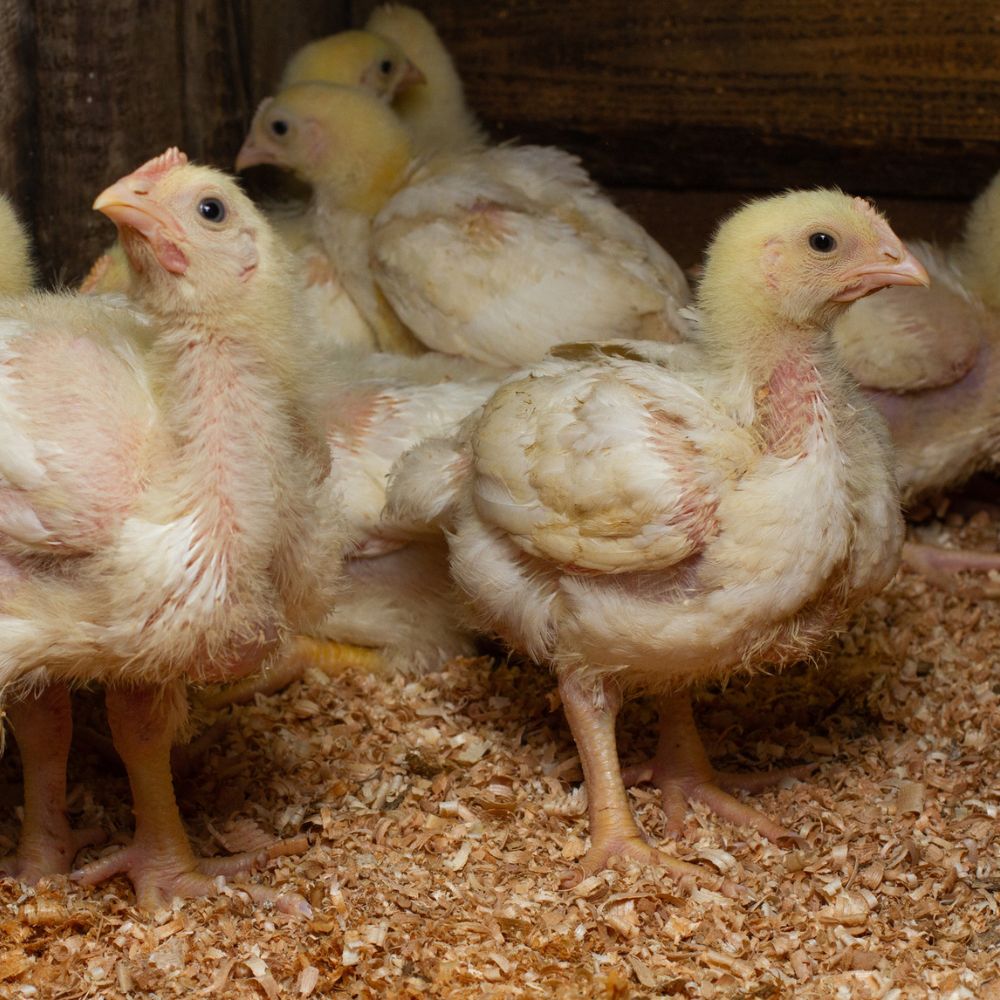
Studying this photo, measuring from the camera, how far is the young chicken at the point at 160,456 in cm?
232

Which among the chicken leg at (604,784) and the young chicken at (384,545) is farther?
the young chicken at (384,545)

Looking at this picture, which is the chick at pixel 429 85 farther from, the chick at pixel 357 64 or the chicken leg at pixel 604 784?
the chicken leg at pixel 604 784

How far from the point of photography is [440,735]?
3443 millimetres

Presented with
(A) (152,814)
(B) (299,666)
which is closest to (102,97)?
(B) (299,666)

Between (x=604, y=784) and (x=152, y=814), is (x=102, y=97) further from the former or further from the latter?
(x=604, y=784)

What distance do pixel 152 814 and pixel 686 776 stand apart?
111cm

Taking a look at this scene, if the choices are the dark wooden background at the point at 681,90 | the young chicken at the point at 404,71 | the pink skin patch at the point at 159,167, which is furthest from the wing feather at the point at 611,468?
the young chicken at the point at 404,71

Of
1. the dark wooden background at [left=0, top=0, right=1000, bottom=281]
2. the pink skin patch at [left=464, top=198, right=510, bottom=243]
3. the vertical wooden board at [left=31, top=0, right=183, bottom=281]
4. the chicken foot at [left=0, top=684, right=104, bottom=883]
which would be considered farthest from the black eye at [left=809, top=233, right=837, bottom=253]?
the dark wooden background at [left=0, top=0, right=1000, bottom=281]

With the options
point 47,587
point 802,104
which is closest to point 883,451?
point 47,587

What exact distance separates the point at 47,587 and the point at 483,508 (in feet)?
2.96

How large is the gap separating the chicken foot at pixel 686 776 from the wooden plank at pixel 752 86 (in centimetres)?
204

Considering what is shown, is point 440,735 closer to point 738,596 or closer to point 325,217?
point 738,596

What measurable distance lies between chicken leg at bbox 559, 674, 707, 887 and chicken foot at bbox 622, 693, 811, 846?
161mm

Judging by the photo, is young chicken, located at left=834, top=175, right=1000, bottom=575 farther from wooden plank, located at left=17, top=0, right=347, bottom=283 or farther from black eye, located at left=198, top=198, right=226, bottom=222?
black eye, located at left=198, top=198, right=226, bottom=222
